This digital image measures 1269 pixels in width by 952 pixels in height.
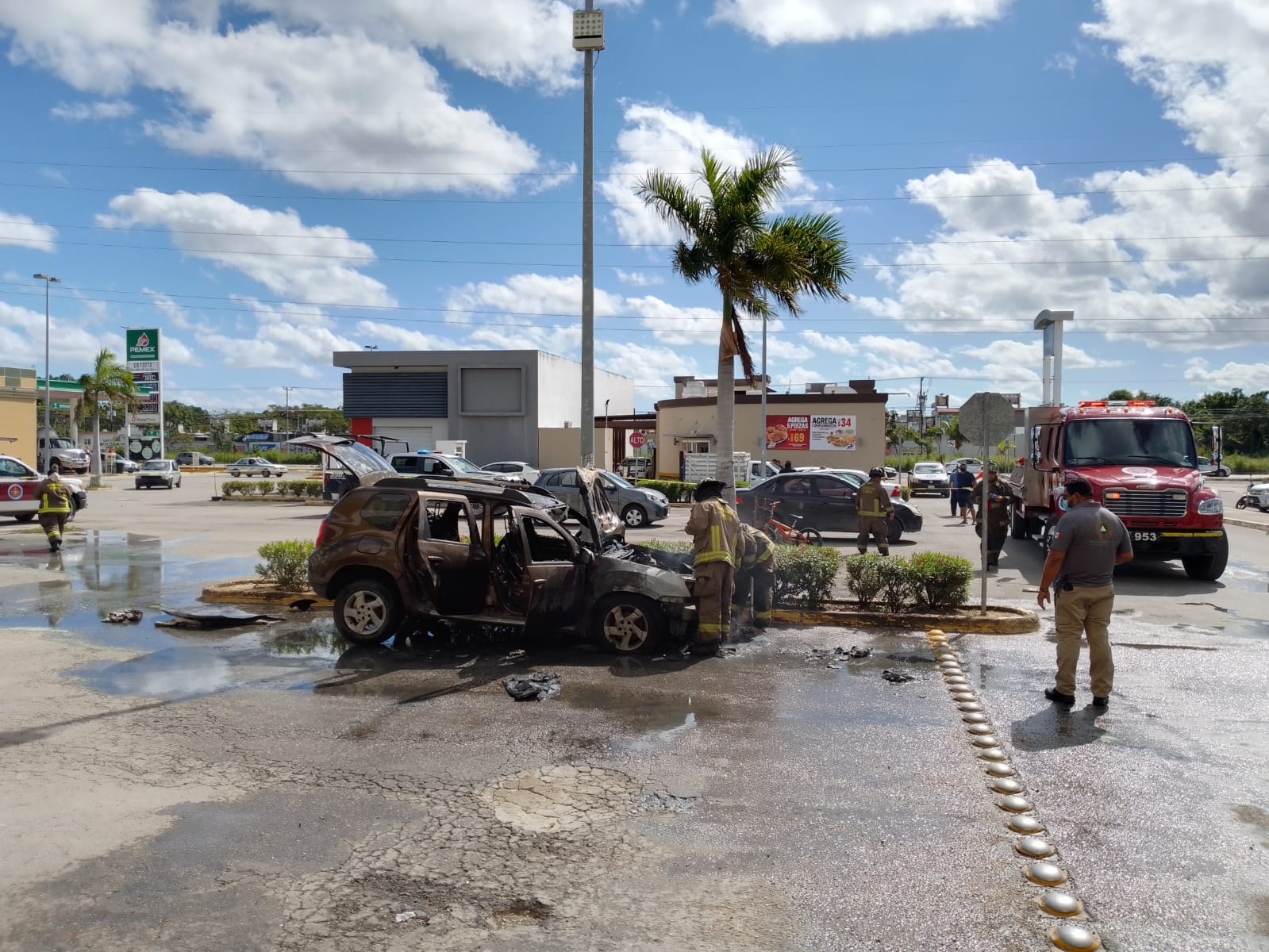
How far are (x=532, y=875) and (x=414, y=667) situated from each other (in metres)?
4.19

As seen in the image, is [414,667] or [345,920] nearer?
[345,920]

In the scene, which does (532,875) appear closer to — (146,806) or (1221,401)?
(146,806)

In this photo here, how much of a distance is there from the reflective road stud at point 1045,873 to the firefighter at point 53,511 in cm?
1740

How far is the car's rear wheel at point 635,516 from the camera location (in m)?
22.6

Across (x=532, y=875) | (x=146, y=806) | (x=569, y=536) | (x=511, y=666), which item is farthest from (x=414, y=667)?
(x=532, y=875)

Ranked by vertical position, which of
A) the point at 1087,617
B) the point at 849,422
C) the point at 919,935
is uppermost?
the point at 849,422

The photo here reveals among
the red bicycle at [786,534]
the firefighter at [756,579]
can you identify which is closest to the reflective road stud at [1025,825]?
the firefighter at [756,579]

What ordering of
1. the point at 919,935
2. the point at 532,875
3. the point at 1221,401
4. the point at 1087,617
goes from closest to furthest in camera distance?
the point at 919,935, the point at 532,875, the point at 1087,617, the point at 1221,401

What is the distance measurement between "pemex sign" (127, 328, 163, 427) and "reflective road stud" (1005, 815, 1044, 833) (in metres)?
64.4

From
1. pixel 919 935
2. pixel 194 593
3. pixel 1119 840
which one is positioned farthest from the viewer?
pixel 194 593

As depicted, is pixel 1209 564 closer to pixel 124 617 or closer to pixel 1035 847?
pixel 1035 847

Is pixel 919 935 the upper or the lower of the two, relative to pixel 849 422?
lower

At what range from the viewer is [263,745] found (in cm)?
604

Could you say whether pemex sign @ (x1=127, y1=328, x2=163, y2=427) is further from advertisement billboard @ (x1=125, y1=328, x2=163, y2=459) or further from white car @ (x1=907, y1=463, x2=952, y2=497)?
white car @ (x1=907, y1=463, x2=952, y2=497)
